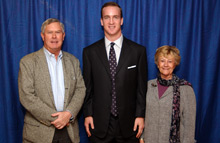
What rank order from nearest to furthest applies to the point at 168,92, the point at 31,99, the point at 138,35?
the point at 31,99 < the point at 168,92 < the point at 138,35

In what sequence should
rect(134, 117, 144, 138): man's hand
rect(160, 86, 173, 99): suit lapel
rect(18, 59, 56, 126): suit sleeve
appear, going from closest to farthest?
rect(18, 59, 56, 126): suit sleeve < rect(160, 86, 173, 99): suit lapel < rect(134, 117, 144, 138): man's hand

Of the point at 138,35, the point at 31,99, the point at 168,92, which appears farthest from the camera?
the point at 138,35

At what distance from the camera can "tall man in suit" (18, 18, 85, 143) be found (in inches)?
76.6

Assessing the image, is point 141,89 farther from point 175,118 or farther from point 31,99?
point 31,99

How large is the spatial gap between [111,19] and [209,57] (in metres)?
1.51

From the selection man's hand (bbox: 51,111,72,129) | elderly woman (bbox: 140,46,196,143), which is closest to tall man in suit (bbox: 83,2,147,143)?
elderly woman (bbox: 140,46,196,143)

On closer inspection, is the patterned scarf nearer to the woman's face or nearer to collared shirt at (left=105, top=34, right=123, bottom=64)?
the woman's face

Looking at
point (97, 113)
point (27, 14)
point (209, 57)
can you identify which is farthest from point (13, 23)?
point (209, 57)

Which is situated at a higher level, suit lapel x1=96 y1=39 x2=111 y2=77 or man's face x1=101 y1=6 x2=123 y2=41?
man's face x1=101 y1=6 x2=123 y2=41

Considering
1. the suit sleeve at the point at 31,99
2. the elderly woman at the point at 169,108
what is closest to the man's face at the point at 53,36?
the suit sleeve at the point at 31,99

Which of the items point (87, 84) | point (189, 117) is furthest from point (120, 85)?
point (189, 117)

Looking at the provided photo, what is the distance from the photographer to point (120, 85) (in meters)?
2.08

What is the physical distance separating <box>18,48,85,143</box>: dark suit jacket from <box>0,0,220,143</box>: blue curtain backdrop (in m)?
0.69

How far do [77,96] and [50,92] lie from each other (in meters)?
0.27
